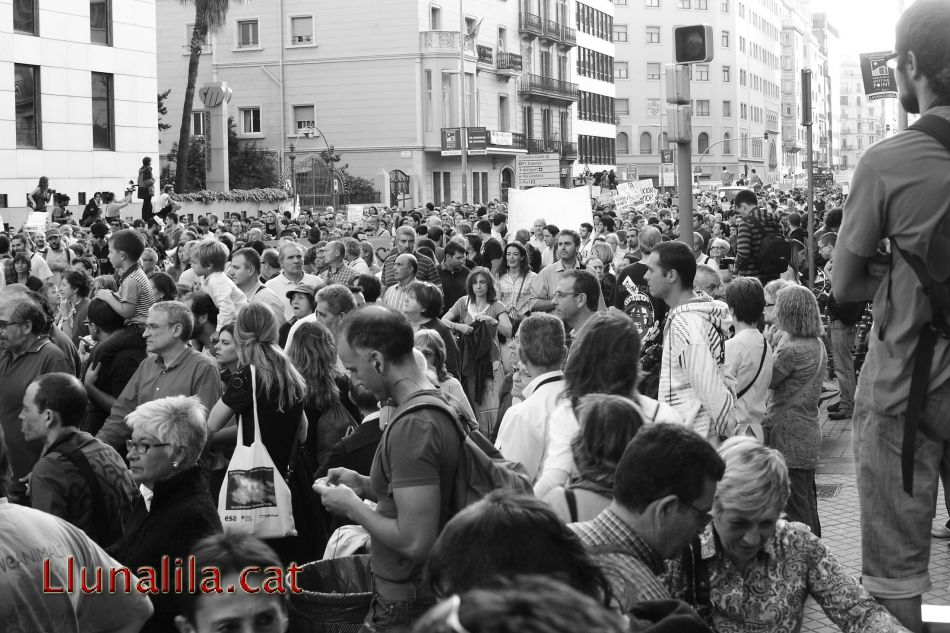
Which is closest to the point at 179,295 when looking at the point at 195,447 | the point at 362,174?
the point at 195,447

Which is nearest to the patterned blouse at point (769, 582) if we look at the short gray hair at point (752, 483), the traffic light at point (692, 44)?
the short gray hair at point (752, 483)

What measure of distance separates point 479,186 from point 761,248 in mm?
55190

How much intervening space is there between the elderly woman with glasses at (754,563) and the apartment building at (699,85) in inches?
4316

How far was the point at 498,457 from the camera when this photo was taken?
4.67 metres

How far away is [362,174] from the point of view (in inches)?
2512

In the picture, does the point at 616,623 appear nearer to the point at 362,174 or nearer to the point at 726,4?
the point at 362,174

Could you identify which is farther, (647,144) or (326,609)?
(647,144)

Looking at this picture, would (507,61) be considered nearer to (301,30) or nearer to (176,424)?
(301,30)

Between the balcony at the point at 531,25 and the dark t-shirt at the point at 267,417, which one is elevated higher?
the balcony at the point at 531,25

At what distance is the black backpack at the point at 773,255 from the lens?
13766 mm

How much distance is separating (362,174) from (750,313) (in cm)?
5647

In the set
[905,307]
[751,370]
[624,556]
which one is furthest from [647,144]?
[624,556]

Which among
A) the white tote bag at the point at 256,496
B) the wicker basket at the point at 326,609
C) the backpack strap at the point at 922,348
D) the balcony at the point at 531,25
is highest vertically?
the balcony at the point at 531,25

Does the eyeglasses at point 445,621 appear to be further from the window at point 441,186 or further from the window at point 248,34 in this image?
the window at point 248,34
